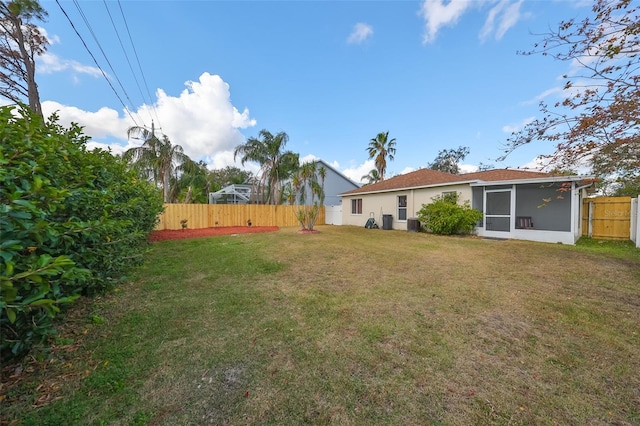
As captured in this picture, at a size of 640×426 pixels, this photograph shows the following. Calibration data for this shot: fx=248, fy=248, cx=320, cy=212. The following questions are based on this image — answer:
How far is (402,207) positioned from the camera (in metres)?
14.1

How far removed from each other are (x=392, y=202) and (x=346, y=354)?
1299 centimetres

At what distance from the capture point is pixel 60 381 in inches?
75.6

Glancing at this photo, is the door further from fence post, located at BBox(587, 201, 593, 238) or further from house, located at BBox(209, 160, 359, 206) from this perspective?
house, located at BBox(209, 160, 359, 206)

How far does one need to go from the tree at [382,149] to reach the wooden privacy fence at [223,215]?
10081 millimetres

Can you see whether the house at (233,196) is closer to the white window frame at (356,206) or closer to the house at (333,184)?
the house at (333,184)

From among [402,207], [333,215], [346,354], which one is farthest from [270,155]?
[346,354]

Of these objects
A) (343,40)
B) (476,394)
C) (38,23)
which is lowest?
(476,394)

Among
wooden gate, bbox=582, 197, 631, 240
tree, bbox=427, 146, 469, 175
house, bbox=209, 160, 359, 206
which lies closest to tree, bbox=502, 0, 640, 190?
wooden gate, bbox=582, 197, 631, 240

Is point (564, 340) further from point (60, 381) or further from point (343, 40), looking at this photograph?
point (343, 40)

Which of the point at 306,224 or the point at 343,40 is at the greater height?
the point at 343,40

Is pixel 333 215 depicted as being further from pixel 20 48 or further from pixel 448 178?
pixel 20 48

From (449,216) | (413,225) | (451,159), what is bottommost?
(413,225)

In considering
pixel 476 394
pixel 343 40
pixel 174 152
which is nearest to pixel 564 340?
pixel 476 394

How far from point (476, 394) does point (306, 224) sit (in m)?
11.9
